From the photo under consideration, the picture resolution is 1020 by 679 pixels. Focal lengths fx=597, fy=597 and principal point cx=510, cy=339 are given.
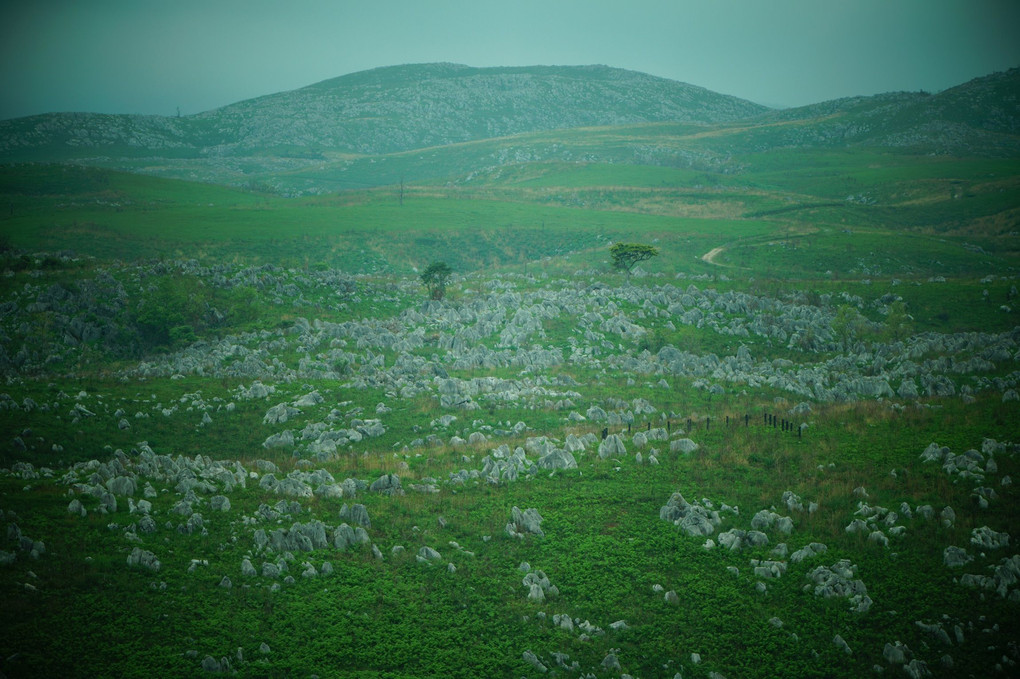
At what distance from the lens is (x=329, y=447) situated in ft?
91.5

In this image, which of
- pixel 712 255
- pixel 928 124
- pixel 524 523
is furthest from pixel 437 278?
pixel 928 124

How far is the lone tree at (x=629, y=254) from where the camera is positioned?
64250mm

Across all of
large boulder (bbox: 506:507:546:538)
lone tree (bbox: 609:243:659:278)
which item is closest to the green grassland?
large boulder (bbox: 506:507:546:538)

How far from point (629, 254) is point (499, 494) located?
156ft

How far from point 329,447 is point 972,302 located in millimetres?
51907

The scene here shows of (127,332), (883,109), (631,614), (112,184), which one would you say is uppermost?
(883,109)

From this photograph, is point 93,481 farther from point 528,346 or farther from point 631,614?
point 528,346

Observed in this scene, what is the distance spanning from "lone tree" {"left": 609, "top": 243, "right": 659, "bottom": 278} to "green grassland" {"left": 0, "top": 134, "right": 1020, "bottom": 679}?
10.6ft

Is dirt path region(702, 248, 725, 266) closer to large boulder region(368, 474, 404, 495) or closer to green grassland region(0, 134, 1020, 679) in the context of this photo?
green grassland region(0, 134, 1020, 679)

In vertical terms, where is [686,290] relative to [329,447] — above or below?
above

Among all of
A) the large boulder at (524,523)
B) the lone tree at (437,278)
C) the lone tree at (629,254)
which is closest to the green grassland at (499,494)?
the large boulder at (524,523)

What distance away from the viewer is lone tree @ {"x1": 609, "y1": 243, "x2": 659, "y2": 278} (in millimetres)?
64250

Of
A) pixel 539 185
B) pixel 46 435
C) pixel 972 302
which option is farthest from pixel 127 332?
pixel 539 185

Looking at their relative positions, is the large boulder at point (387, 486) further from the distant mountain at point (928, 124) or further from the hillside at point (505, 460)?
the distant mountain at point (928, 124)
